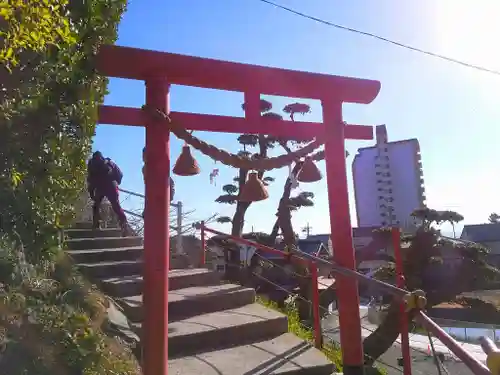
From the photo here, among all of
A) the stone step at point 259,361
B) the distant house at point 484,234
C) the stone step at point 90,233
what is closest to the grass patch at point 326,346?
the stone step at point 259,361

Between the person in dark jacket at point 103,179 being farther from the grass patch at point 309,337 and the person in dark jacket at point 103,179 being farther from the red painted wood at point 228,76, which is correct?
the red painted wood at point 228,76

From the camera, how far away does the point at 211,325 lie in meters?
3.87

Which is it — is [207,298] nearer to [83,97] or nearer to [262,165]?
[262,165]

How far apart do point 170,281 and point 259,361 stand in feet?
6.12

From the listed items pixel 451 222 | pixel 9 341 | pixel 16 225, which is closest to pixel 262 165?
pixel 16 225

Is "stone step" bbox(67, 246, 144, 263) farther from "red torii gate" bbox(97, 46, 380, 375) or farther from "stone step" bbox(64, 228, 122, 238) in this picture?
"red torii gate" bbox(97, 46, 380, 375)

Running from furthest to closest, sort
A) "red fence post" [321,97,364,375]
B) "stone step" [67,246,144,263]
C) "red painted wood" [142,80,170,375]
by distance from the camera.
A: "stone step" [67,246,144,263], "red fence post" [321,97,364,375], "red painted wood" [142,80,170,375]

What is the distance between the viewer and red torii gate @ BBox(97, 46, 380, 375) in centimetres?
267

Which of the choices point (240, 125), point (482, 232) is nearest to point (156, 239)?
point (240, 125)

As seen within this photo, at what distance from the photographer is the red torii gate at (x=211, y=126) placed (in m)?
2.67

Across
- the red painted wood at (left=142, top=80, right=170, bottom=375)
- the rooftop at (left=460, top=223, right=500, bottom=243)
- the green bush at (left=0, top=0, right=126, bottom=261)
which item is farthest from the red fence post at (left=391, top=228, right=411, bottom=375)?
the rooftop at (left=460, top=223, right=500, bottom=243)

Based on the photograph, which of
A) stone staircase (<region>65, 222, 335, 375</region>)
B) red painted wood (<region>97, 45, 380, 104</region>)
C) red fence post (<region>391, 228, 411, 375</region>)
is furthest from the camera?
red fence post (<region>391, 228, 411, 375</region>)

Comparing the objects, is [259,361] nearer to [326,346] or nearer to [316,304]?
[316,304]

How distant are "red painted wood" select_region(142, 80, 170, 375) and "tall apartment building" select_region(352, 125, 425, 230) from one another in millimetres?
2337
